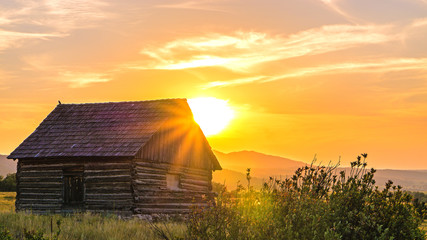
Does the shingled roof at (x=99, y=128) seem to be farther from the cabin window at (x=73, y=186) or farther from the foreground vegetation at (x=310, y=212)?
the foreground vegetation at (x=310, y=212)

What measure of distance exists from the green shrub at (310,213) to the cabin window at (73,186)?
50.1 ft

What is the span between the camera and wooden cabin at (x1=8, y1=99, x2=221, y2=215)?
22.1 m

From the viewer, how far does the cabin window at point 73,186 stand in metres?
22.9

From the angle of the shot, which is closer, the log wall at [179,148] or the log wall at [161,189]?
the log wall at [161,189]

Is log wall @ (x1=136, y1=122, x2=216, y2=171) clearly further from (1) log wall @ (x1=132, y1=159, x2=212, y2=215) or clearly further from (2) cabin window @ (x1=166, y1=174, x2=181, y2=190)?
(2) cabin window @ (x1=166, y1=174, x2=181, y2=190)

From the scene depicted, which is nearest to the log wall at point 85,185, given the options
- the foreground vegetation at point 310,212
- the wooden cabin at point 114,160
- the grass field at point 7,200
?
the wooden cabin at point 114,160

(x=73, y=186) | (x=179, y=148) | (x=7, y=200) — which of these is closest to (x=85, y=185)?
(x=73, y=186)

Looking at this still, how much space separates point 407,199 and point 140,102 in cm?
1932

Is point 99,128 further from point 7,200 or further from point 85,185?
point 7,200

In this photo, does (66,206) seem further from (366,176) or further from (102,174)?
(366,176)

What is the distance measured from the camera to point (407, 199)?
354 inches

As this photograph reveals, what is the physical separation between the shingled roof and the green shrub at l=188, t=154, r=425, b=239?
43.2 feet

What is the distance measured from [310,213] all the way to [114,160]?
15.3 metres

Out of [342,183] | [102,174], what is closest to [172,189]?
[102,174]
